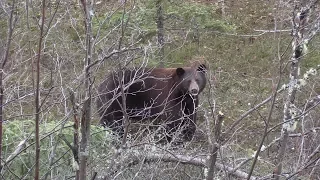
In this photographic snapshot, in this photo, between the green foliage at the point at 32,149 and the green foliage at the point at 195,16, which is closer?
the green foliage at the point at 32,149

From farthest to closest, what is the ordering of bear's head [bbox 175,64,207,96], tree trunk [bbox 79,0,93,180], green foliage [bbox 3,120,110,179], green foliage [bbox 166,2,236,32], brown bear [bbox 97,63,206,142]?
1. green foliage [bbox 166,2,236,32]
2. bear's head [bbox 175,64,207,96]
3. brown bear [bbox 97,63,206,142]
4. green foliage [bbox 3,120,110,179]
5. tree trunk [bbox 79,0,93,180]

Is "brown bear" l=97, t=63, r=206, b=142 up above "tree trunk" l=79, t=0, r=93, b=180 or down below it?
below

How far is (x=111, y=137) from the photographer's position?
567cm

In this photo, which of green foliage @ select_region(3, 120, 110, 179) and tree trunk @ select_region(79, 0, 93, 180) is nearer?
tree trunk @ select_region(79, 0, 93, 180)

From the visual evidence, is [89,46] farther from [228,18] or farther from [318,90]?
[228,18]

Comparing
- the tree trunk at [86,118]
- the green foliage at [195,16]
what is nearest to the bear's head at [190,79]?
the green foliage at [195,16]

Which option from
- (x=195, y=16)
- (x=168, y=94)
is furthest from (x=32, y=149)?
(x=195, y=16)

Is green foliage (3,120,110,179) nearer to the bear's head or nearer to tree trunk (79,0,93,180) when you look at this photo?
tree trunk (79,0,93,180)

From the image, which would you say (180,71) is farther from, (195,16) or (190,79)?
(195,16)

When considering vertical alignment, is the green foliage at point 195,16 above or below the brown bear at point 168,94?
above

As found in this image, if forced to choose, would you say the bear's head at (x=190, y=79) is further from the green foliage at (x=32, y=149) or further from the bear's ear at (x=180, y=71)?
the green foliage at (x=32, y=149)

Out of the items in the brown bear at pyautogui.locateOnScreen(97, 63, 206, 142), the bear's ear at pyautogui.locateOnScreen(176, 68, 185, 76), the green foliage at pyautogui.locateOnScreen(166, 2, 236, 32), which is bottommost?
the brown bear at pyautogui.locateOnScreen(97, 63, 206, 142)

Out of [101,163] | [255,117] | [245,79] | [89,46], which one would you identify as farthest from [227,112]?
[89,46]

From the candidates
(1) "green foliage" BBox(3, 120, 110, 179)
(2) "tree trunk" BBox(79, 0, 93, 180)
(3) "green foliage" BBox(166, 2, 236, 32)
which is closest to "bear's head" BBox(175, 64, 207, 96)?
(3) "green foliage" BBox(166, 2, 236, 32)
